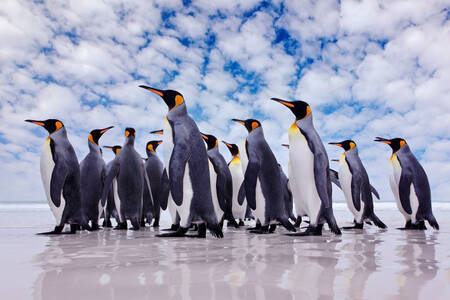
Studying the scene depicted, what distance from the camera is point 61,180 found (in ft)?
18.5

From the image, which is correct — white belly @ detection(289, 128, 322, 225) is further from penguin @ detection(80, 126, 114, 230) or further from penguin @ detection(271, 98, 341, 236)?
penguin @ detection(80, 126, 114, 230)

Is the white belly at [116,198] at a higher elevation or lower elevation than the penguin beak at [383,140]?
lower

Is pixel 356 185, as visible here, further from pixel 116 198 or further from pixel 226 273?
pixel 226 273

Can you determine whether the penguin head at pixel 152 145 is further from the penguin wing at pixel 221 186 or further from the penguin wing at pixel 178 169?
the penguin wing at pixel 178 169

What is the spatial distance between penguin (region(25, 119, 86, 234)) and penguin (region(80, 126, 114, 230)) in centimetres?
77

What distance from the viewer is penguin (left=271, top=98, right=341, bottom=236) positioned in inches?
201

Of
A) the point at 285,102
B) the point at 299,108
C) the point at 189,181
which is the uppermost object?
the point at 285,102

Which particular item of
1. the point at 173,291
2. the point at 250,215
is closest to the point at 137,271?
the point at 173,291

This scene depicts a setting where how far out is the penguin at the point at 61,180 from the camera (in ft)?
18.5

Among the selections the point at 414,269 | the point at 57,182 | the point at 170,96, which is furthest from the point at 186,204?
the point at 414,269

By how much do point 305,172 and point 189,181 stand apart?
1799 mm

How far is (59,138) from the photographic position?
609cm

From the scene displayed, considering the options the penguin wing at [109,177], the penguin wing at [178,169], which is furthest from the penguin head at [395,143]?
the penguin wing at [109,177]

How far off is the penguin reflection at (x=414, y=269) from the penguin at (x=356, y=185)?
3681 millimetres
